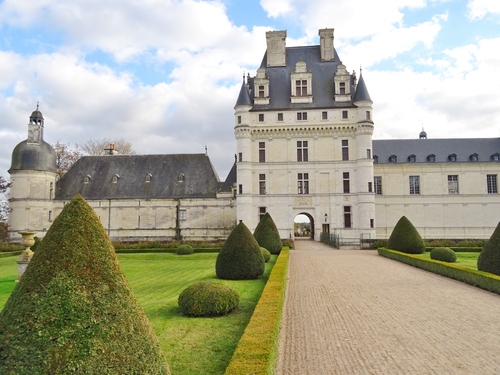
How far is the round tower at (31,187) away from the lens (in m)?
38.0

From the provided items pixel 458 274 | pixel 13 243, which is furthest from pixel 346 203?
pixel 13 243

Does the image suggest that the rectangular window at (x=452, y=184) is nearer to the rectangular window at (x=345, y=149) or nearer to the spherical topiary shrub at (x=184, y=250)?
the rectangular window at (x=345, y=149)

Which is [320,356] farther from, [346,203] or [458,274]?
[346,203]

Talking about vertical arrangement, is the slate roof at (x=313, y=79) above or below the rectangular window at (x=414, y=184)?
above

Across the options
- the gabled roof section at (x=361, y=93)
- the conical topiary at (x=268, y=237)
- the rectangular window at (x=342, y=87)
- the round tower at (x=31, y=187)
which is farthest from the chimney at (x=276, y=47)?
the round tower at (x=31, y=187)

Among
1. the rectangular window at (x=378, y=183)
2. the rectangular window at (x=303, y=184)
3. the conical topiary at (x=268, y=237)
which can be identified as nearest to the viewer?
the conical topiary at (x=268, y=237)

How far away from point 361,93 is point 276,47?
976 centimetres

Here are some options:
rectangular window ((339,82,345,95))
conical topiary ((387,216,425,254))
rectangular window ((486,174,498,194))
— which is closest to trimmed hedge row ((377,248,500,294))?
conical topiary ((387,216,425,254))

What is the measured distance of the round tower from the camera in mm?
38031

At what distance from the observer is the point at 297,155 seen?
38.2 m

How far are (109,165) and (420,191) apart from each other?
3071cm

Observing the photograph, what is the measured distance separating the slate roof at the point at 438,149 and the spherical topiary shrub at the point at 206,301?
35646mm

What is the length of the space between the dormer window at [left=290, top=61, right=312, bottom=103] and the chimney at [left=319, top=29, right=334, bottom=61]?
11.2 feet

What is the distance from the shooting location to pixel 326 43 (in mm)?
40719
